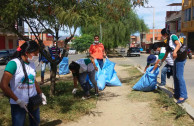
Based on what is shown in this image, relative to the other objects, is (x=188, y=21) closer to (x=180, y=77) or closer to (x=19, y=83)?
(x=180, y=77)

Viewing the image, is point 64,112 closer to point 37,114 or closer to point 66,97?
point 66,97

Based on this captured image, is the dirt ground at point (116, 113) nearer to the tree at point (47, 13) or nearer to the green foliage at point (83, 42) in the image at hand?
the tree at point (47, 13)

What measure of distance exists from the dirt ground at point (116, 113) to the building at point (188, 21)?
2654 centimetres

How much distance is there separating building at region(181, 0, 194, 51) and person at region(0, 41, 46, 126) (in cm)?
2932

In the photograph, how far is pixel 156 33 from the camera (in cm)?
6831

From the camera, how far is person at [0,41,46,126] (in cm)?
243

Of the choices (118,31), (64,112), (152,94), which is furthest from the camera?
(118,31)

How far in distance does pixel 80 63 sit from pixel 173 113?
7.95 ft

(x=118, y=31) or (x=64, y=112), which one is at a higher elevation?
(x=118, y=31)

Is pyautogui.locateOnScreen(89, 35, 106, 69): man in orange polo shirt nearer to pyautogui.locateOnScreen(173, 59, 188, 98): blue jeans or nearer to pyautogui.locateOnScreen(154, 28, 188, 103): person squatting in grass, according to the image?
pyautogui.locateOnScreen(154, 28, 188, 103): person squatting in grass

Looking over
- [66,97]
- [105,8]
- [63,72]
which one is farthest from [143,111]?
[63,72]

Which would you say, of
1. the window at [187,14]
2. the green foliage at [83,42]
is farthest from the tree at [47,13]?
the window at [187,14]

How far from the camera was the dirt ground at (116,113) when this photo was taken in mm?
3979

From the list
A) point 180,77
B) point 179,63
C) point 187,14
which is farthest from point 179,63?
point 187,14
